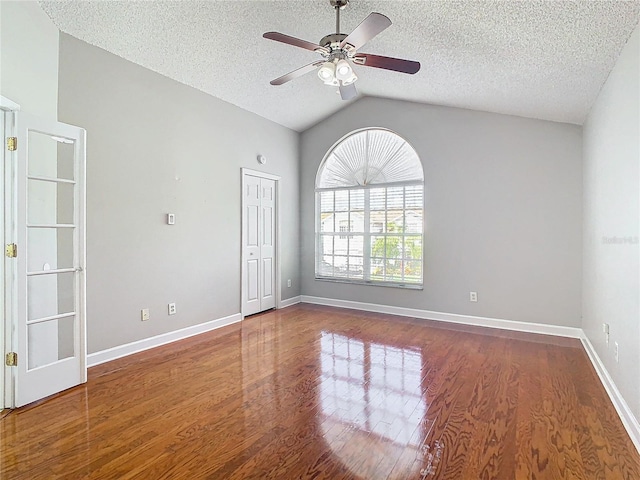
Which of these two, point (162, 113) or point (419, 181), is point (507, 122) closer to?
point (419, 181)

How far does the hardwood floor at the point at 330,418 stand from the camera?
1.87 metres

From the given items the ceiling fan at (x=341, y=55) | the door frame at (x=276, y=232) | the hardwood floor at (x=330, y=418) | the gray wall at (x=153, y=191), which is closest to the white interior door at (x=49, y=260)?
the hardwood floor at (x=330, y=418)

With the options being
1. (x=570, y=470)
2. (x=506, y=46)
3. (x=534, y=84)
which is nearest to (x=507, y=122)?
(x=534, y=84)

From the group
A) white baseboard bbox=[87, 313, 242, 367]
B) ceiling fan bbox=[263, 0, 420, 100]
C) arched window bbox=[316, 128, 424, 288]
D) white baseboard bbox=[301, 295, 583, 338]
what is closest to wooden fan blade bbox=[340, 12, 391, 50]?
ceiling fan bbox=[263, 0, 420, 100]

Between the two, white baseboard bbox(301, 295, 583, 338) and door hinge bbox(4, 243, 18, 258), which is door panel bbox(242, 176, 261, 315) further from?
door hinge bbox(4, 243, 18, 258)

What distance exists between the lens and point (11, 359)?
250cm

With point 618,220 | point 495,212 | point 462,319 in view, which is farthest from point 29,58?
point 462,319

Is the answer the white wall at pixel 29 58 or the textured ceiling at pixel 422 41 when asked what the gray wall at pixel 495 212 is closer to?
the textured ceiling at pixel 422 41

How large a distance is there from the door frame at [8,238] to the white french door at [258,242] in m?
2.71

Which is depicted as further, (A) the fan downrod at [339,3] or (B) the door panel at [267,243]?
(B) the door panel at [267,243]

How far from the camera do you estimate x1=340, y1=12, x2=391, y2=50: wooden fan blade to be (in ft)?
7.05

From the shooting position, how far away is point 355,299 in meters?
5.64

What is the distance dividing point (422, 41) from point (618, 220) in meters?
2.13

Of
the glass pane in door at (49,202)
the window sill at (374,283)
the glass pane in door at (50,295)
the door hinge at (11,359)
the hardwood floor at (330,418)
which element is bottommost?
the hardwood floor at (330,418)
